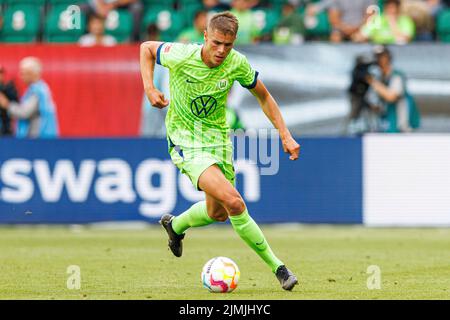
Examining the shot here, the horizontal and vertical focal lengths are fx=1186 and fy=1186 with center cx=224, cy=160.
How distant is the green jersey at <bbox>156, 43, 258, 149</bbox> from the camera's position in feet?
33.2

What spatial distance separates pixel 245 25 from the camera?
18453 millimetres

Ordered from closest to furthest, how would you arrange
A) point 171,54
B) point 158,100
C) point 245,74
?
point 158,100 < point 245,74 < point 171,54

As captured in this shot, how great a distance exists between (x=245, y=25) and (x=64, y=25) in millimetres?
2938

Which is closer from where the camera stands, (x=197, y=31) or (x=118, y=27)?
(x=197, y=31)

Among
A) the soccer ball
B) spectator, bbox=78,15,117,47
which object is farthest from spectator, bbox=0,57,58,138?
the soccer ball

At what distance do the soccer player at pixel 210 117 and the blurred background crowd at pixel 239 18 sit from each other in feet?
25.2

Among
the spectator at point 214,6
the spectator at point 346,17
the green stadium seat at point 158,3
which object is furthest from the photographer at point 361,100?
the green stadium seat at point 158,3

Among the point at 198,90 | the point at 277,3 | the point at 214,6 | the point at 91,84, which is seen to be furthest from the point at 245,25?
the point at 198,90

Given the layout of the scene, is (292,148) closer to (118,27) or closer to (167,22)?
(167,22)

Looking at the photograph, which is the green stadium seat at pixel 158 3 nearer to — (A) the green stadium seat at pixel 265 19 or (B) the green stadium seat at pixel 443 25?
(A) the green stadium seat at pixel 265 19

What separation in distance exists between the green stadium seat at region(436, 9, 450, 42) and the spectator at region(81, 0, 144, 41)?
4793 millimetres

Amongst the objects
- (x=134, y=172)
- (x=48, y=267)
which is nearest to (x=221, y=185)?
(x=48, y=267)

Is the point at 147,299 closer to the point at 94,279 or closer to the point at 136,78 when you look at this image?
the point at 94,279

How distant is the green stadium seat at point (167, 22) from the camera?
1889 cm
